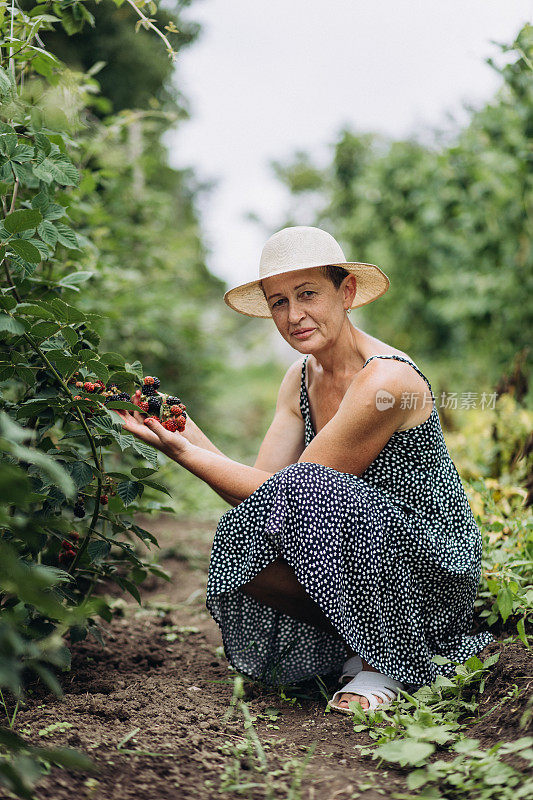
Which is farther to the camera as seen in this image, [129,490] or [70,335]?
[129,490]

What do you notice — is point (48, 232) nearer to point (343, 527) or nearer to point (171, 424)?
point (171, 424)

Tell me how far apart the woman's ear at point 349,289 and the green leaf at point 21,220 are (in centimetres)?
103

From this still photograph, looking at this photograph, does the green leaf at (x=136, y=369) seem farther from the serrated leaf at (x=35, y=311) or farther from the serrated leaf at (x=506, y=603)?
the serrated leaf at (x=506, y=603)

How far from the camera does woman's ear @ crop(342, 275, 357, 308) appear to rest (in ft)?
7.44

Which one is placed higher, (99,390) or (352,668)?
(99,390)

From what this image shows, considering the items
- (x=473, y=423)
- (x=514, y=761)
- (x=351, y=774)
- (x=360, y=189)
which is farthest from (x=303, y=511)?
(x=360, y=189)

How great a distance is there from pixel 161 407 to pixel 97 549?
426 mm

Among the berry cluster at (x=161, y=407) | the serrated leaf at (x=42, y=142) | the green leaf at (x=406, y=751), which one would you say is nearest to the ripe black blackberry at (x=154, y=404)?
the berry cluster at (x=161, y=407)

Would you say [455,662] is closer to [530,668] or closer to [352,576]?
[530,668]

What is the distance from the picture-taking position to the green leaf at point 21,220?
153cm

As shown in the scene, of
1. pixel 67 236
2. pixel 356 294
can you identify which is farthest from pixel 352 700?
pixel 67 236

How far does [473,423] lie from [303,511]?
2.86 m

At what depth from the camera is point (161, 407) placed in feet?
6.56

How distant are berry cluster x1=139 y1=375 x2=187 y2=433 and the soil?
72 cm
